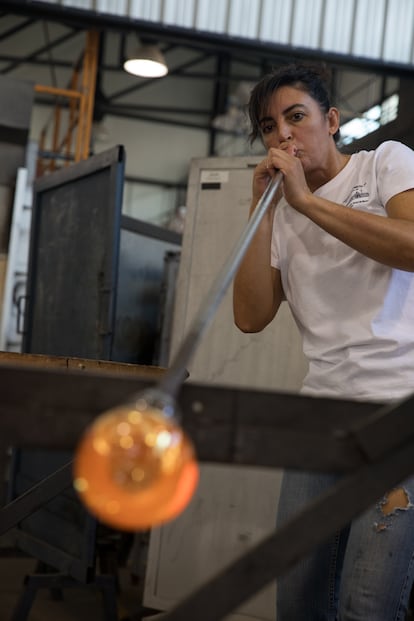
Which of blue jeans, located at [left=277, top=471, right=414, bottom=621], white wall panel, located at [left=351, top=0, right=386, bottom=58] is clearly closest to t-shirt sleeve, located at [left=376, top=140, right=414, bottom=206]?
blue jeans, located at [left=277, top=471, right=414, bottom=621]

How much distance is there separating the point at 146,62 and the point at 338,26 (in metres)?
1.83

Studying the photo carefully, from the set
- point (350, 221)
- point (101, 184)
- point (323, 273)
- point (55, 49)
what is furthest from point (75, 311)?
point (55, 49)

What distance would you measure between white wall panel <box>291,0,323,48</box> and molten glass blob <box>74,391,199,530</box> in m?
4.02

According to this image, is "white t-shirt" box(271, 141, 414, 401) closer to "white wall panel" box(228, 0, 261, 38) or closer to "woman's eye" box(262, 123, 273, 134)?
"woman's eye" box(262, 123, 273, 134)

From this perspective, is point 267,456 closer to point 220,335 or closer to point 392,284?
point 392,284

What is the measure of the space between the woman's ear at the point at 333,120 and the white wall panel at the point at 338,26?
9.83ft

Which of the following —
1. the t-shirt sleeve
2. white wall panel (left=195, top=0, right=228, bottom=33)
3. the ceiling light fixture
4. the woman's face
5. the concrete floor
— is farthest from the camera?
the ceiling light fixture

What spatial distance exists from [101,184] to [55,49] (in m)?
8.80

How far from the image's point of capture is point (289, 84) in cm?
145

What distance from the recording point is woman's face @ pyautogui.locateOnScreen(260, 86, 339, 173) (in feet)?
4.59

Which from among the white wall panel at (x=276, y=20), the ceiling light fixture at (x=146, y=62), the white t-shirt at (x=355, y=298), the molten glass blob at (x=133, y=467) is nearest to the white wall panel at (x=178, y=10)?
the white wall panel at (x=276, y=20)

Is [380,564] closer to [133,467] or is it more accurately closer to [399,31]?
[133,467]

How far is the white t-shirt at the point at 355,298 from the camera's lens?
47.8 inches

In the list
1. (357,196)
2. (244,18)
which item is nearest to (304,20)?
(244,18)
